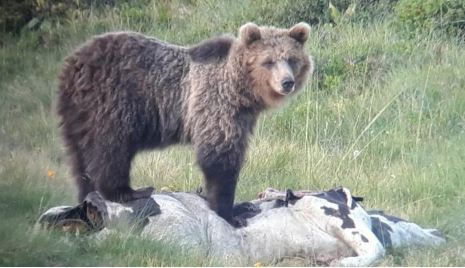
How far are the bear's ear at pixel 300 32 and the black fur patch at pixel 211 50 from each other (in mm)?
524

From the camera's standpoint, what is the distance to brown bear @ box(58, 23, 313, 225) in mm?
8359

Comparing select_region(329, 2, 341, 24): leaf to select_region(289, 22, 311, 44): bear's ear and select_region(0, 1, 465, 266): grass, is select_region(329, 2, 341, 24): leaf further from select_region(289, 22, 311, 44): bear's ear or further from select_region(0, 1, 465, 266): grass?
select_region(289, 22, 311, 44): bear's ear

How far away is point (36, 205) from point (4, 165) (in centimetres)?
125

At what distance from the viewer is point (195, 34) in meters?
15.7

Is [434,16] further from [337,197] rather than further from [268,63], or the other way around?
[337,197]

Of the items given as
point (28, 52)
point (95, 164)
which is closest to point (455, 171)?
point (95, 164)

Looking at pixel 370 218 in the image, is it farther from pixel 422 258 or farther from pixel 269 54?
pixel 269 54

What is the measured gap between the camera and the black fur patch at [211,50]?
885 centimetres

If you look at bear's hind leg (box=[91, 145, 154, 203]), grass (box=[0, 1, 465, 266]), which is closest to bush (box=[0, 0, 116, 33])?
grass (box=[0, 1, 465, 266])

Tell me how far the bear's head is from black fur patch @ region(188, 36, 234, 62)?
15 centimetres

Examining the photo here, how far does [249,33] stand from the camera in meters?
8.73

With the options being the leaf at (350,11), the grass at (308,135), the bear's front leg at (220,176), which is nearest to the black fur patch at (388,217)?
the grass at (308,135)

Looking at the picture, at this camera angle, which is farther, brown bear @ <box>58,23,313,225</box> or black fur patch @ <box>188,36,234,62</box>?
black fur patch @ <box>188,36,234,62</box>

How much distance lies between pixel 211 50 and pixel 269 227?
169cm
